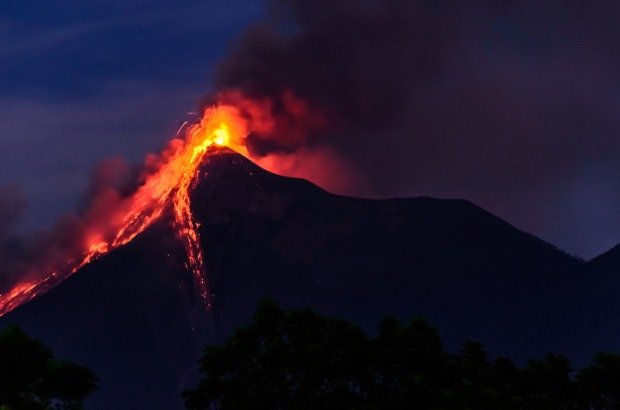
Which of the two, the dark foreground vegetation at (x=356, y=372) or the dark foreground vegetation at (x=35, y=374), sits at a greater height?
the dark foreground vegetation at (x=35, y=374)

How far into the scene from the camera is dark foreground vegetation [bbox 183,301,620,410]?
6606 centimetres

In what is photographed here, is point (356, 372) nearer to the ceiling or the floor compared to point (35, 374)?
nearer to the floor

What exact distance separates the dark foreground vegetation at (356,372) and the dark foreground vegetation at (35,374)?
24.4 ft

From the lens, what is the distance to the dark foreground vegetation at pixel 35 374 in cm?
6288

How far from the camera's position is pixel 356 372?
67.8 m

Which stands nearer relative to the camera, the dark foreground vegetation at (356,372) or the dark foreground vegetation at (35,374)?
the dark foreground vegetation at (35,374)

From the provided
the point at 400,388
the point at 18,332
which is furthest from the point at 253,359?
the point at 18,332

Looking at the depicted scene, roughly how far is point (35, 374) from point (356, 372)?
55.4 feet

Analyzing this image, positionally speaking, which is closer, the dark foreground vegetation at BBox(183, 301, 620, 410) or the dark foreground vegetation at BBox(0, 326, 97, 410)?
the dark foreground vegetation at BBox(0, 326, 97, 410)

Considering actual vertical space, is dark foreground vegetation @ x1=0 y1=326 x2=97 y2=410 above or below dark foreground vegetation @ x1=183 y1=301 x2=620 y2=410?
above

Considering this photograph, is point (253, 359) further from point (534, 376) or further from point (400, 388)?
point (534, 376)

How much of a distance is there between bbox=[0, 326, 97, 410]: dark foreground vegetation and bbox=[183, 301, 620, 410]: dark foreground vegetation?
745 centimetres

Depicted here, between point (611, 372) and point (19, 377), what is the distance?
31.5 meters

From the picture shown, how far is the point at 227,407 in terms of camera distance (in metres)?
66.6
